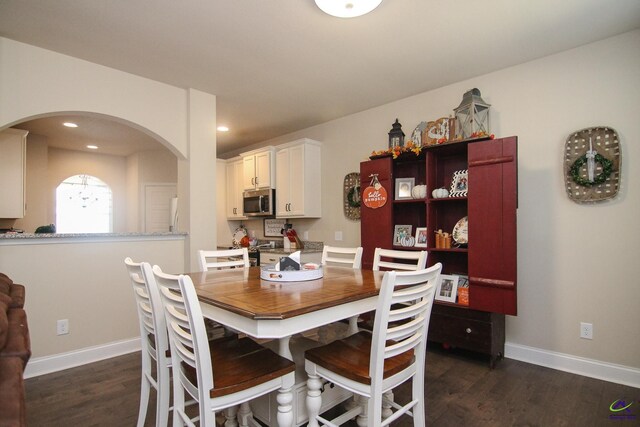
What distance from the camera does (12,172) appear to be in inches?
154

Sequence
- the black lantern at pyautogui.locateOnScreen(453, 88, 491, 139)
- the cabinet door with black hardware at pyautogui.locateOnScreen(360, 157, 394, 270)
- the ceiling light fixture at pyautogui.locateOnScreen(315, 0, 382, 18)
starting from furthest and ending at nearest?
the cabinet door with black hardware at pyautogui.locateOnScreen(360, 157, 394, 270)
the black lantern at pyautogui.locateOnScreen(453, 88, 491, 139)
the ceiling light fixture at pyautogui.locateOnScreen(315, 0, 382, 18)

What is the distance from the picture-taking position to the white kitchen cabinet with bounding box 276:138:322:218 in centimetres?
446

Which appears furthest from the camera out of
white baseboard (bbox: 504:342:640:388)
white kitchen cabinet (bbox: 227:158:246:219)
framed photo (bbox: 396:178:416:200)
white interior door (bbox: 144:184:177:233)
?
white interior door (bbox: 144:184:177:233)

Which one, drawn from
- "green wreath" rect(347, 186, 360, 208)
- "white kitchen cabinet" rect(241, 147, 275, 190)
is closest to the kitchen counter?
"white kitchen cabinet" rect(241, 147, 275, 190)

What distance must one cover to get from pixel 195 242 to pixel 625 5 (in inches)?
151

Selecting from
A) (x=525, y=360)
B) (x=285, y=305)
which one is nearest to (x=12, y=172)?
(x=285, y=305)

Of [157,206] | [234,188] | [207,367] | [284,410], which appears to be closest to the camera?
[207,367]

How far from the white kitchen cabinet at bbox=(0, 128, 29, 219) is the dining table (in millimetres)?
3435

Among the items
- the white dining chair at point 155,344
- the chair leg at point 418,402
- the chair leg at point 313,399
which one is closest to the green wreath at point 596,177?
the chair leg at point 418,402

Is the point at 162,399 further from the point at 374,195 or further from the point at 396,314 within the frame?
the point at 374,195

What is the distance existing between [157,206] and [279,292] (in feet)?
18.0

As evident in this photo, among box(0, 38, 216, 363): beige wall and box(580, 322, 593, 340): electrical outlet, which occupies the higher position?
box(0, 38, 216, 363): beige wall

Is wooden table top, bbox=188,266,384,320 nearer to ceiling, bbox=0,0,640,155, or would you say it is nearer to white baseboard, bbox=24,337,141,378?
white baseboard, bbox=24,337,141,378

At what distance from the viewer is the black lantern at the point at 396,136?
3.50m
